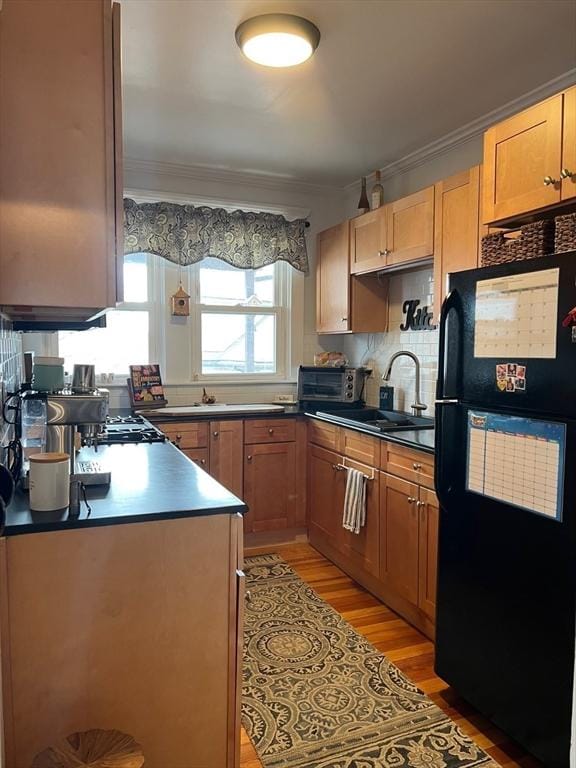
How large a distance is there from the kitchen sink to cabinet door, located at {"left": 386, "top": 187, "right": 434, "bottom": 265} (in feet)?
3.13

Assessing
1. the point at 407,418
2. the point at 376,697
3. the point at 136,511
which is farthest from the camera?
the point at 407,418

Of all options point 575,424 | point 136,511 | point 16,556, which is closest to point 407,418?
point 575,424

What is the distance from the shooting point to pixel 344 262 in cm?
397

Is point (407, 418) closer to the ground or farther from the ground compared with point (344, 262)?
closer to the ground

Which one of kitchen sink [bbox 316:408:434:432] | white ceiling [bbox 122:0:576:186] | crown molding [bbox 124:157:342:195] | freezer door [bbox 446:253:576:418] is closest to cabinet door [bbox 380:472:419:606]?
kitchen sink [bbox 316:408:434:432]

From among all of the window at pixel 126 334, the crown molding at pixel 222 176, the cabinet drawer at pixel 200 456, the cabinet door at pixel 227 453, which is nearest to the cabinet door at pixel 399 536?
the cabinet door at pixel 227 453

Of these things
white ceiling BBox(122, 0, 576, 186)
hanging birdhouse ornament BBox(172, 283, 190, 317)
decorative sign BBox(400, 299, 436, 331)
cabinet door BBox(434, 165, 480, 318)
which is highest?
white ceiling BBox(122, 0, 576, 186)

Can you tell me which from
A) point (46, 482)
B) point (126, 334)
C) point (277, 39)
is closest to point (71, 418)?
point (46, 482)

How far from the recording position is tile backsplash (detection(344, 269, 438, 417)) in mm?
3549

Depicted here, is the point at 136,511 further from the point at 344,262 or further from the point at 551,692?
the point at 344,262

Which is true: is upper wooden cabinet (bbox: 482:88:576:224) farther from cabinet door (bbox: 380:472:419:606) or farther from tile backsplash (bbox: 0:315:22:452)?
tile backsplash (bbox: 0:315:22:452)

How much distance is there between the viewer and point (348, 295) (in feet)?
12.9

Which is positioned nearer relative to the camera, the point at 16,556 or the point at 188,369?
the point at 16,556

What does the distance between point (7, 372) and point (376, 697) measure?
192 cm
